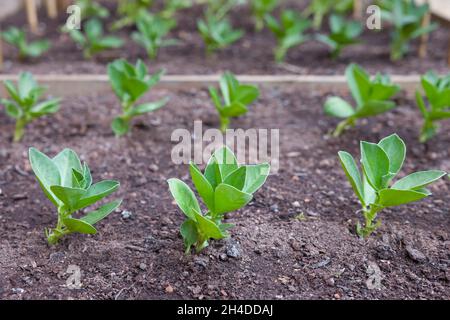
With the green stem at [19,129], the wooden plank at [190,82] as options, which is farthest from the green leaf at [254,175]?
the wooden plank at [190,82]

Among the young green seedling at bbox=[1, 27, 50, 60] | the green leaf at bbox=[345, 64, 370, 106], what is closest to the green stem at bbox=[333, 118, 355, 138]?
the green leaf at bbox=[345, 64, 370, 106]

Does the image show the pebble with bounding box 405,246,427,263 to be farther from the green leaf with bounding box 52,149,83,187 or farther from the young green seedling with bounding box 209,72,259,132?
the green leaf with bounding box 52,149,83,187

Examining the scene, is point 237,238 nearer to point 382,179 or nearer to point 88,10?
point 382,179

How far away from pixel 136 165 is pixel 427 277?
3.64ft

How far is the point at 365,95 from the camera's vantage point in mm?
2344

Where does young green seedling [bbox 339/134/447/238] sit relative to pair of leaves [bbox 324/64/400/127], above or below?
below

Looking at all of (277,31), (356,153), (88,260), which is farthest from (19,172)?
(277,31)

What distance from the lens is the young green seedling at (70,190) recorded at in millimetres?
1529

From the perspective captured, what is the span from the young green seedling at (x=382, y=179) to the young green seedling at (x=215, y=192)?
0.27m

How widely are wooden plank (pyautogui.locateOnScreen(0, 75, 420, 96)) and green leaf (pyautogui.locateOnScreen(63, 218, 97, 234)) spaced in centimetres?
144

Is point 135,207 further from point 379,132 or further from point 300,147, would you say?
point 379,132

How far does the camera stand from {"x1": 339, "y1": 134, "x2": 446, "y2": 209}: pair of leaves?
1591mm

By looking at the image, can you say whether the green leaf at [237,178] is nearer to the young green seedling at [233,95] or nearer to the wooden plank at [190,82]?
the young green seedling at [233,95]

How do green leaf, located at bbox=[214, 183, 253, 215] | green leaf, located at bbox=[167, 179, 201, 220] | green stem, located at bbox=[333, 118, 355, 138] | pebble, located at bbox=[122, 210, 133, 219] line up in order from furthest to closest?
green stem, located at bbox=[333, 118, 355, 138]
pebble, located at bbox=[122, 210, 133, 219]
green leaf, located at bbox=[167, 179, 201, 220]
green leaf, located at bbox=[214, 183, 253, 215]
